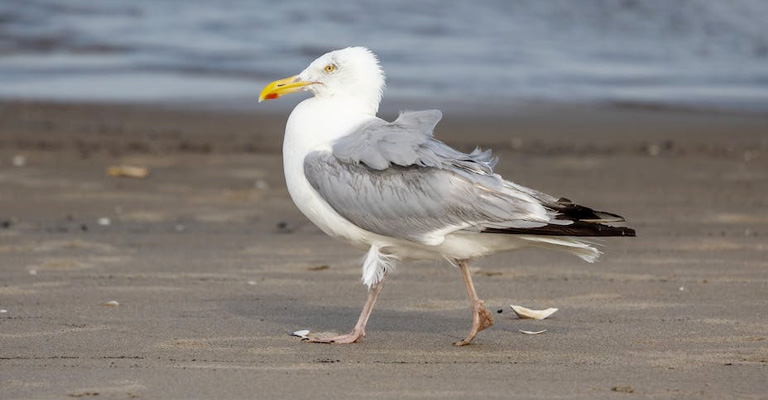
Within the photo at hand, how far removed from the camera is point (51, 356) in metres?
5.91

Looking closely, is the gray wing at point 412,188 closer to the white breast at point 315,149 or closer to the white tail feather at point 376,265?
the white breast at point 315,149

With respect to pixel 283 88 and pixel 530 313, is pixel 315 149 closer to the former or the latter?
pixel 283 88

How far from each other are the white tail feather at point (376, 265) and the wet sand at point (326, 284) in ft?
1.02

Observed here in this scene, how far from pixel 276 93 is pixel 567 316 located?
6.26ft

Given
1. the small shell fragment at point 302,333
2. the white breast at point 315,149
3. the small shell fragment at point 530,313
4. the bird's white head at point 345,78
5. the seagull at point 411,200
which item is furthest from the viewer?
the small shell fragment at point 530,313

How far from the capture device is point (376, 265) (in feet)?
21.0

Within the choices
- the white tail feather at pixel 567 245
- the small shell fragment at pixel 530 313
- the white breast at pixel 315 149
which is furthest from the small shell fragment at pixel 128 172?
the white tail feather at pixel 567 245

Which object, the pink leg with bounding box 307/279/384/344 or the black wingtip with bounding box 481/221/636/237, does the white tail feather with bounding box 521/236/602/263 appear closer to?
the black wingtip with bounding box 481/221/636/237

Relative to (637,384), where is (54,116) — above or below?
below

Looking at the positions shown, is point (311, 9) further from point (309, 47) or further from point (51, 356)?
point (51, 356)

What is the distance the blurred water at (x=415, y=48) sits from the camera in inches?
687

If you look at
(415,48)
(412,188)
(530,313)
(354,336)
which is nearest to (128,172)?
(530,313)

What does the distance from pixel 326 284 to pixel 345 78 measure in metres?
1.59

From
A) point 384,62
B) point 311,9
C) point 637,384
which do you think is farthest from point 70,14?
point 637,384
